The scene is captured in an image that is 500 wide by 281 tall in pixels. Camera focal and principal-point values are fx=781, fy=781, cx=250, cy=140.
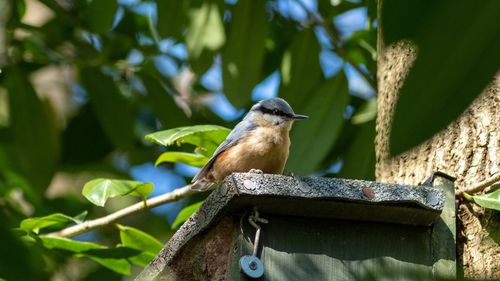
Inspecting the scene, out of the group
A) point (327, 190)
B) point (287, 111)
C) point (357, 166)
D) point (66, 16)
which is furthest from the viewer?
point (66, 16)

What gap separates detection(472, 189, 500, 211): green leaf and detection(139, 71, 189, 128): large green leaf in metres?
2.34

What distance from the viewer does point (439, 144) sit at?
2898 millimetres

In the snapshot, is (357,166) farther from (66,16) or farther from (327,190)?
(66,16)

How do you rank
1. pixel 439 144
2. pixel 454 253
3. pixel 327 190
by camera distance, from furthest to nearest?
pixel 439 144 < pixel 454 253 < pixel 327 190

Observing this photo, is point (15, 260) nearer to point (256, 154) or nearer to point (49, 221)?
point (49, 221)

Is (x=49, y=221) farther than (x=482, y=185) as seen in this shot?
Yes

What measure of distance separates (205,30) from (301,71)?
58cm

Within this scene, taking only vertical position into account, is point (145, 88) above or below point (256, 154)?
above

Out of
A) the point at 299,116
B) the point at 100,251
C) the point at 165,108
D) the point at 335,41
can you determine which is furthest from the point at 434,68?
the point at 165,108

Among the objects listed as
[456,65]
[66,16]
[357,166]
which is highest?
[66,16]

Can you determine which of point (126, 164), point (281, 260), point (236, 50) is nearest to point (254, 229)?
point (281, 260)

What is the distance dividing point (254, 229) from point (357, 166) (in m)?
1.34

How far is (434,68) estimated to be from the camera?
0.47m

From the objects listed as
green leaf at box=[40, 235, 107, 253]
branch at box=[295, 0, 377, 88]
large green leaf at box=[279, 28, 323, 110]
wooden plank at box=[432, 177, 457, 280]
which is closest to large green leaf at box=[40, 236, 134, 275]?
green leaf at box=[40, 235, 107, 253]
